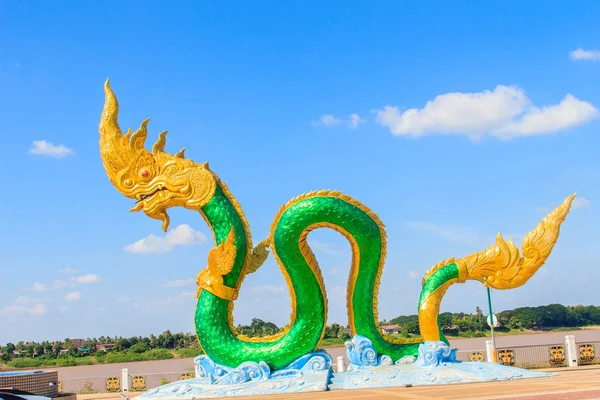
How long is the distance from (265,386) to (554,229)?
5.71 metres

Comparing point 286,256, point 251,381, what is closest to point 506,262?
point 286,256

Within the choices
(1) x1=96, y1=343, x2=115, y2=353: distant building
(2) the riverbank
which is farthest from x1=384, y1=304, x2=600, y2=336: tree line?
(1) x1=96, y1=343, x2=115, y2=353: distant building

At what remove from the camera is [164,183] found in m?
10.4

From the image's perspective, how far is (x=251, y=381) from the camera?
9781 millimetres

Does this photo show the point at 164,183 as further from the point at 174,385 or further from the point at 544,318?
the point at 544,318

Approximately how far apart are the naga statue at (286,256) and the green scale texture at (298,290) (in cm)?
2

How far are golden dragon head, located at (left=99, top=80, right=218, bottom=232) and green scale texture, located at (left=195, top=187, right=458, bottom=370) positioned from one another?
35 centimetres

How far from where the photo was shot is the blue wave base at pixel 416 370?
31.9ft

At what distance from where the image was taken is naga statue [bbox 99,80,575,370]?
10203 mm

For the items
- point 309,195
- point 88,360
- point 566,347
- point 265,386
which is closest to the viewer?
point 265,386

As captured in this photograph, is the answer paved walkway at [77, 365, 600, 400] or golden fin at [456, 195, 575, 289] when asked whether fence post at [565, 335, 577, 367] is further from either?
golden fin at [456, 195, 575, 289]

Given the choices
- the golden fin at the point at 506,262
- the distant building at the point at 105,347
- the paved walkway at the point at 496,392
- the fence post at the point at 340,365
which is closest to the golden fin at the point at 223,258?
the paved walkway at the point at 496,392

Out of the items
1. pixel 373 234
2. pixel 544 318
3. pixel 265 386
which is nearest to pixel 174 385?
pixel 265 386

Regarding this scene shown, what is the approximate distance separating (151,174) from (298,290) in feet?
10.5
